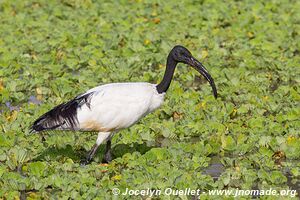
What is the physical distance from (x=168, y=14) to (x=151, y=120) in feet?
23.5

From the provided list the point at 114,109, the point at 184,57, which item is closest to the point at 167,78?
the point at 184,57

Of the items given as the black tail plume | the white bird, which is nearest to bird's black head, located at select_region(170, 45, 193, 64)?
the white bird

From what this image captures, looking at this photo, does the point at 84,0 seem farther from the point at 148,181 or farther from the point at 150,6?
the point at 148,181

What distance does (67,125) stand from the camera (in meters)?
9.12

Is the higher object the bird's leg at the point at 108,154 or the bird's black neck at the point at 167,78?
the bird's black neck at the point at 167,78

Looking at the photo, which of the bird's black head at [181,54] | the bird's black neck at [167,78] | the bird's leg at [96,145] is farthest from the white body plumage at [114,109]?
the bird's black head at [181,54]

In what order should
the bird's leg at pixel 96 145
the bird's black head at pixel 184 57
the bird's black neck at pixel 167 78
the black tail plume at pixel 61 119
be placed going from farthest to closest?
1. the bird's black head at pixel 184 57
2. the bird's black neck at pixel 167 78
3. the bird's leg at pixel 96 145
4. the black tail plume at pixel 61 119

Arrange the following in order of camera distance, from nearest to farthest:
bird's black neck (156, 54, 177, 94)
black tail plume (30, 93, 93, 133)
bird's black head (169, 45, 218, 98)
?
black tail plume (30, 93, 93, 133) → bird's black neck (156, 54, 177, 94) → bird's black head (169, 45, 218, 98)

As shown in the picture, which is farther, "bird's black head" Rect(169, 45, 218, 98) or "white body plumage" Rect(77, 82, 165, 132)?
"bird's black head" Rect(169, 45, 218, 98)

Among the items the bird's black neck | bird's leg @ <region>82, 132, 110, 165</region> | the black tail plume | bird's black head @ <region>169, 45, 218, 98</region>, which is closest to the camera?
the black tail plume

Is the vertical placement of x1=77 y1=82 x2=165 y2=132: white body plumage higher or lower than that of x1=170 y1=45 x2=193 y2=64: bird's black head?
lower

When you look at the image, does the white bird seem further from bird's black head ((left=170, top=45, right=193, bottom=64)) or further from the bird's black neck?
bird's black head ((left=170, top=45, right=193, bottom=64))

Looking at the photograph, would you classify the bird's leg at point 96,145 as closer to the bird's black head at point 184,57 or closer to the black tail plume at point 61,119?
the black tail plume at point 61,119

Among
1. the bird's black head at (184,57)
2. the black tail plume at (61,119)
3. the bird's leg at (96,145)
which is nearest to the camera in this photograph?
the black tail plume at (61,119)
